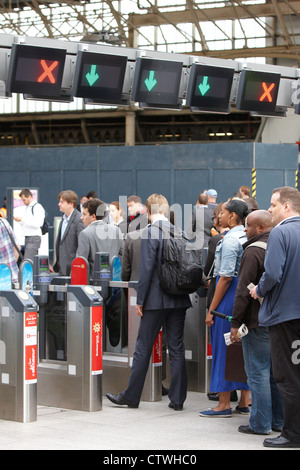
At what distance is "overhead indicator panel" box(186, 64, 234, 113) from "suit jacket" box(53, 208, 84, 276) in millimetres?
3167

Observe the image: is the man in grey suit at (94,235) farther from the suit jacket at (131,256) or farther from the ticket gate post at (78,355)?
the ticket gate post at (78,355)

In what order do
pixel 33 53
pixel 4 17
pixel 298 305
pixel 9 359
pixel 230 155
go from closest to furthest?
pixel 298 305 → pixel 9 359 → pixel 33 53 → pixel 230 155 → pixel 4 17

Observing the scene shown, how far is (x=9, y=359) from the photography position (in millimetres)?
6402

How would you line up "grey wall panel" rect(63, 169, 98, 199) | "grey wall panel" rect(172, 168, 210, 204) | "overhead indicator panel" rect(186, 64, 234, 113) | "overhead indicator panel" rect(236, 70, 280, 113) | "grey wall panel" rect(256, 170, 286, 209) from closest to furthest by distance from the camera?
"overhead indicator panel" rect(186, 64, 234, 113) → "overhead indicator panel" rect(236, 70, 280, 113) → "grey wall panel" rect(256, 170, 286, 209) → "grey wall panel" rect(172, 168, 210, 204) → "grey wall panel" rect(63, 169, 98, 199)

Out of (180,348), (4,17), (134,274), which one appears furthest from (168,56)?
(4,17)

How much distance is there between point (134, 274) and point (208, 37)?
20.6 meters

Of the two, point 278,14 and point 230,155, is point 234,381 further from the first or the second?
point 278,14

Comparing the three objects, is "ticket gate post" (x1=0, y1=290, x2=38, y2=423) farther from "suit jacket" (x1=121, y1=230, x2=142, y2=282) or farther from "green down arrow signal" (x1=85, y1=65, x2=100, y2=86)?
"green down arrow signal" (x1=85, y1=65, x2=100, y2=86)

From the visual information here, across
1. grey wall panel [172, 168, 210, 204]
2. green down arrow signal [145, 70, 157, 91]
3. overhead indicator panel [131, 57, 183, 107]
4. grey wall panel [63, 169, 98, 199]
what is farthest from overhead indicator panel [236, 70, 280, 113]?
grey wall panel [63, 169, 98, 199]

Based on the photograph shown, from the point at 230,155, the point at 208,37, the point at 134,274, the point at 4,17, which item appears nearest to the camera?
the point at 134,274

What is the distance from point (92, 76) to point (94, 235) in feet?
10.1

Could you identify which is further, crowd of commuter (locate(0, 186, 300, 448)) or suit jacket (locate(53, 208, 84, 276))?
suit jacket (locate(53, 208, 84, 276))

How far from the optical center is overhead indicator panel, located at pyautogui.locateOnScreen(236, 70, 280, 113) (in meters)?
12.3

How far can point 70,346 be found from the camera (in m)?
6.86
